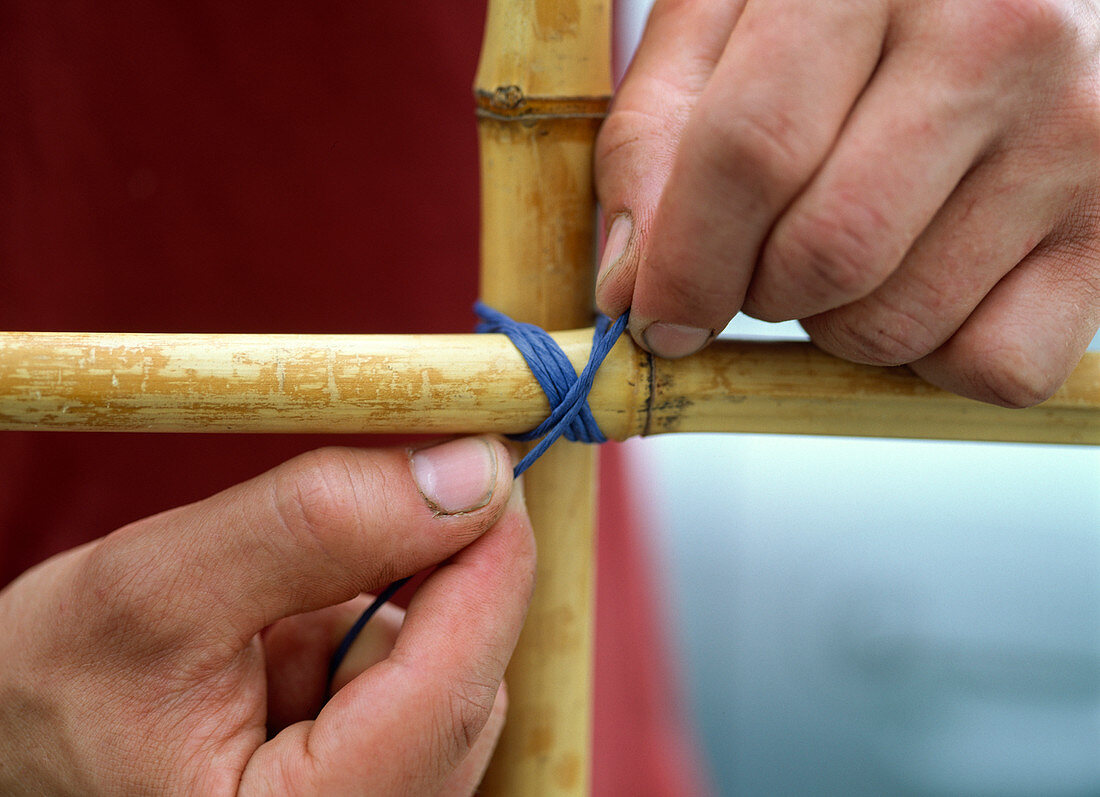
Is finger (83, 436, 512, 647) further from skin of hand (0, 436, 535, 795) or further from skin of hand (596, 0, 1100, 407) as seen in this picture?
skin of hand (596, 0, 1100, 407)

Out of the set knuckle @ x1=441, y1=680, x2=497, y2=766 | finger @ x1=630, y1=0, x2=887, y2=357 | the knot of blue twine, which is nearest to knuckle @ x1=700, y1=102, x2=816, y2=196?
finger @ x1=630, y1=0, x2=887, y2=357

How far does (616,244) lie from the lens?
0.36 meters

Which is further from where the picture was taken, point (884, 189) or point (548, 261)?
point (548, 261)

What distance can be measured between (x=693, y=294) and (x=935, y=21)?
121mm

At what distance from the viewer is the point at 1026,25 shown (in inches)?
11.2

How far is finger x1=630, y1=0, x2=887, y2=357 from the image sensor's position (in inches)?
10.7

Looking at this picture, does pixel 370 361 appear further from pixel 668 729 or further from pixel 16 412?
pixel 668 729

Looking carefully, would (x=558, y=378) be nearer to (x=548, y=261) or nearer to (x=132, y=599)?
(x=548, y=261)

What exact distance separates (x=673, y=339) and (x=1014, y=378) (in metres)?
0.13

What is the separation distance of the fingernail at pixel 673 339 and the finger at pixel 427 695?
0.10 m

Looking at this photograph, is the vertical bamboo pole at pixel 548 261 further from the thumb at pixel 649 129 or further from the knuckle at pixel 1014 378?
the knuckle at pixel 1014 378

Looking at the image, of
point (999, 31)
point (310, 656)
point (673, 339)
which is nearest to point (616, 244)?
point (673, 339)

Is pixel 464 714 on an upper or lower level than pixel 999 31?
lower

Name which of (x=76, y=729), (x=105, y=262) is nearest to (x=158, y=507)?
(x=105, y=262)
